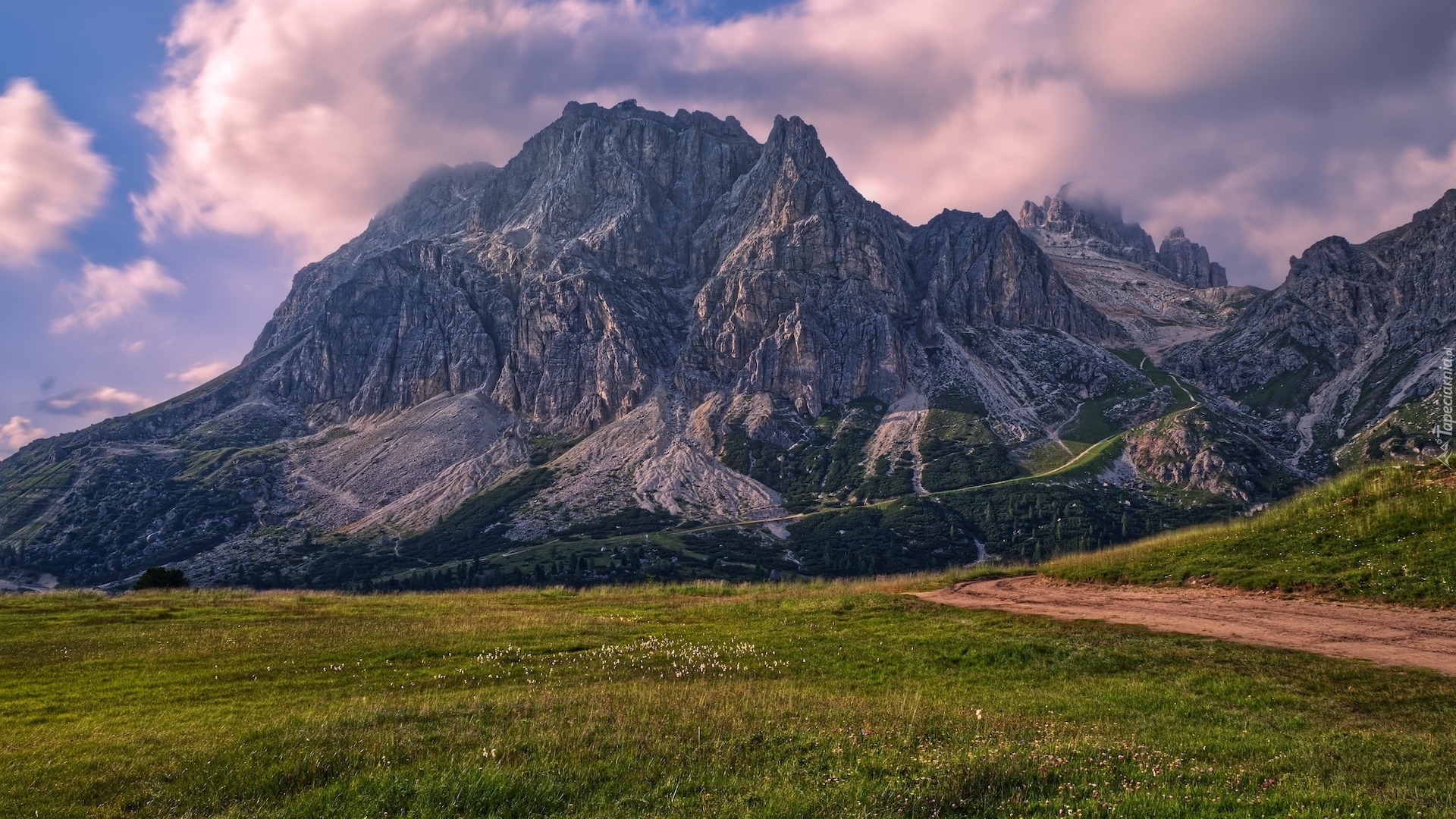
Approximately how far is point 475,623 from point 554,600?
15049 millimetres

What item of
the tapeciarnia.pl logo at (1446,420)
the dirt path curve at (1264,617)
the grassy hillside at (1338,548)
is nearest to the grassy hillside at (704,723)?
the dirt path curve at (1264,617)

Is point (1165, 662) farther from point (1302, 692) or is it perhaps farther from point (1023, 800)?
point (1023, 800)

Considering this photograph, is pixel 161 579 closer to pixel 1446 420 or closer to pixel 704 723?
pixel 704 723

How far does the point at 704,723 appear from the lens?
1628 centimetres

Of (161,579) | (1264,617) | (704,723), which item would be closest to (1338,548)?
(1264,617)

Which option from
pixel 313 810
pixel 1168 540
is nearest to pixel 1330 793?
pixel 313 810

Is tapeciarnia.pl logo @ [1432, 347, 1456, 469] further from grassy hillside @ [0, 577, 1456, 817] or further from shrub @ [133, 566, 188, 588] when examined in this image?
shrub @ [133, 566, 188, 588]

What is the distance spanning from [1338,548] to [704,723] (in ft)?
123

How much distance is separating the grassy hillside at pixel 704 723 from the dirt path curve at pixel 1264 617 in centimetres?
267

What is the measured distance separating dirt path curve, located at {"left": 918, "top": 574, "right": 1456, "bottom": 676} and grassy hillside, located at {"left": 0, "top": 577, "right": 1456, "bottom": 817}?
267cm

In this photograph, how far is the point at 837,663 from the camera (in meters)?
25.7

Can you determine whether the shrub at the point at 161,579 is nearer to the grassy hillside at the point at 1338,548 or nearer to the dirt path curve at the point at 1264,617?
the dirt path curve at the point at 1264,617

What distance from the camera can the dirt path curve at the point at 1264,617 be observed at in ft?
79.5

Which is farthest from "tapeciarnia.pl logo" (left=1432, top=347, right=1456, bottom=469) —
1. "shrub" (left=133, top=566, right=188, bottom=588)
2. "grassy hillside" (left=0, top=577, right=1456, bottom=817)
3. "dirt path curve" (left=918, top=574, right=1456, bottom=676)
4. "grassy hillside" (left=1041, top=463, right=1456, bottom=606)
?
"shrub" (left=133, top=566, right=188, bottom=588)
